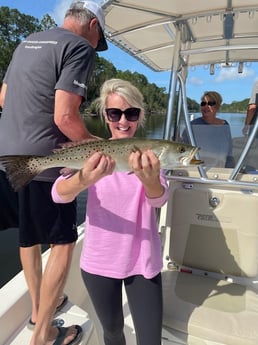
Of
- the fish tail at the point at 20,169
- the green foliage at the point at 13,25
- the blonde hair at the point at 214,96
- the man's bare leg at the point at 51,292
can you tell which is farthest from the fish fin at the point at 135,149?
the green foliage at the point at 13,25

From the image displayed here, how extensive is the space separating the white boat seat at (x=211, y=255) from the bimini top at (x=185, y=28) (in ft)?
4.42

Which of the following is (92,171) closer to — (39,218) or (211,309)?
(39,218)

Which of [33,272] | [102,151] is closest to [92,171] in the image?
[102,151]

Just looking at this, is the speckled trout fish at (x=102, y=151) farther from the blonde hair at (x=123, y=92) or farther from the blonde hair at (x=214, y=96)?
the blonde hair at (x=214, y=96)

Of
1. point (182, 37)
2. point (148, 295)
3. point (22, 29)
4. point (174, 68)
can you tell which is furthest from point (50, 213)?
point (22, 29)

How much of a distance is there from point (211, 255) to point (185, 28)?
2.22 meters

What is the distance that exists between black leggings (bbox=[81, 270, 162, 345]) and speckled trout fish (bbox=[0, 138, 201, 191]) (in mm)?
706

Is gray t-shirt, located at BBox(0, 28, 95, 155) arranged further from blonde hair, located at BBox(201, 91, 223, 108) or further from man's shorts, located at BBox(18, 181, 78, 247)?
blonde hair, located at BBox(201, 91, 223, 108)

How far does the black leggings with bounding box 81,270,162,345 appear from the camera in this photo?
6.54ft

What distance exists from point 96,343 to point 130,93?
73.6 inches

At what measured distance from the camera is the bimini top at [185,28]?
2912 millimetres

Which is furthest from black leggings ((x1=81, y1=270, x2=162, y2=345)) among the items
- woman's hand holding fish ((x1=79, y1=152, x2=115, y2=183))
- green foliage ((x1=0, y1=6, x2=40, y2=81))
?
green foliage ((x1=0, y1=6, x2=40, y2=81))

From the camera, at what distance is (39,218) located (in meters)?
2.25

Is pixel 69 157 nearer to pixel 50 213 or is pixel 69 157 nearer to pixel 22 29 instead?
pixel 50 213
